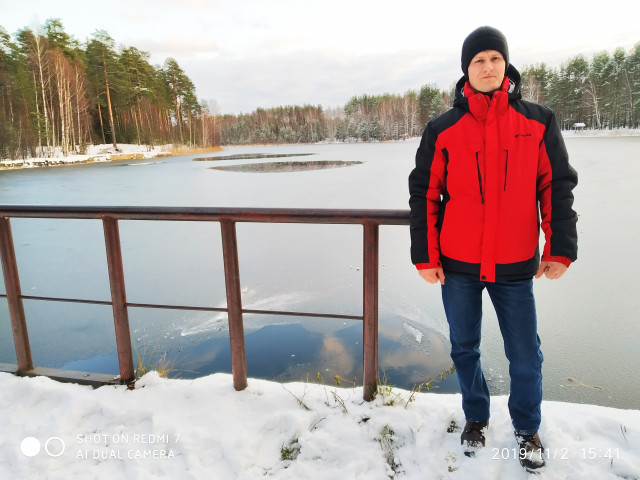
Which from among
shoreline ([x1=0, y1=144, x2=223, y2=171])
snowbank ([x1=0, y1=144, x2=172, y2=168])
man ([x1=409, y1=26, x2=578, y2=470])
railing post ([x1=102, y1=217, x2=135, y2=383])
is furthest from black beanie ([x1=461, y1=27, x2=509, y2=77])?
snowbank ([x1=0, y1=144, x2=172, y2=168])

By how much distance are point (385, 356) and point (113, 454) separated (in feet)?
6.39

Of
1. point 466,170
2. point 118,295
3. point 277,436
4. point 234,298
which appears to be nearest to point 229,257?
point 234,298

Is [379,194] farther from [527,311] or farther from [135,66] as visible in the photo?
[135,66]

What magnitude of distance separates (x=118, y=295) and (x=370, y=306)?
1052mm

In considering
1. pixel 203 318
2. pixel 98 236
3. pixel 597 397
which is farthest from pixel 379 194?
pixel 597 397

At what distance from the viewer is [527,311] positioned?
1.27 m

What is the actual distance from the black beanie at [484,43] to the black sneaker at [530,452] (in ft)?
3.71

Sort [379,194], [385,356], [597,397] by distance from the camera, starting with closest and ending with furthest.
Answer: [597,397], [385,356], [379,194]

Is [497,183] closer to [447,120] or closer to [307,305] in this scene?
[447,120]

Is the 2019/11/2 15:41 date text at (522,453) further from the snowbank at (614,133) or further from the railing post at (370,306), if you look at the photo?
the snowbank at (614,133)

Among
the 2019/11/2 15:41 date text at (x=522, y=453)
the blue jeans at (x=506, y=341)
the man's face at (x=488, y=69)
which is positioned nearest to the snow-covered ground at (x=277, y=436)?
the 2019/11/2 15:41 date text at (x=522, y=453)

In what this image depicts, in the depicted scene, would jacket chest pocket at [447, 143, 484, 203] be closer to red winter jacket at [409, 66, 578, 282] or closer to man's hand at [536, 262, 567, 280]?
red winter jacket at [409, 66, 578, 282]

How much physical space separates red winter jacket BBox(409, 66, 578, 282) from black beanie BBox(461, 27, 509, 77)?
8 cm

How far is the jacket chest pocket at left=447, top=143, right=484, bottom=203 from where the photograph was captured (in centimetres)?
123
